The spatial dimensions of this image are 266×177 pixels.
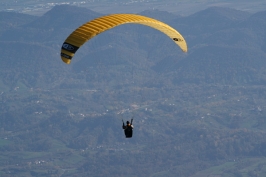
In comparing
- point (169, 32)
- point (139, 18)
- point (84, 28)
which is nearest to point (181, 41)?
point (169, 32)

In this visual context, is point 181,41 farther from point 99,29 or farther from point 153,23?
point 99,29

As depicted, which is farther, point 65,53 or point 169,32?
point 169,32

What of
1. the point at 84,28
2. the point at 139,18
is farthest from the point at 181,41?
the point at 84,28

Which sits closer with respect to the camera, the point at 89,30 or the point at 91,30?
the point at 91,30

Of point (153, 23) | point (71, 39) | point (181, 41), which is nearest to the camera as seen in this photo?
point (71, 39)

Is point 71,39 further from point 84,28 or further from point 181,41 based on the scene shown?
point 181,41

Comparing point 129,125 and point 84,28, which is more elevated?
point 84,28

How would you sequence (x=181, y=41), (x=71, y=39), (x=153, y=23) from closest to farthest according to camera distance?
(x=71, y=39), (x=153, y=23), (x=181, y=41)

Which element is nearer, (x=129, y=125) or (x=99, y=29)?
(x=99, y=29)
